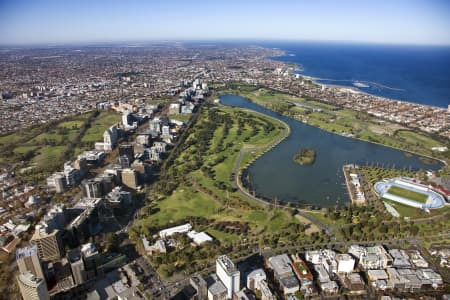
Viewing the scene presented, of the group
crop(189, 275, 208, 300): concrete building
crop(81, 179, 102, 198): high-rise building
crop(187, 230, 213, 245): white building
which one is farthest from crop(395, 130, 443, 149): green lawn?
crop(81, 179, 102, 198): high-rise building

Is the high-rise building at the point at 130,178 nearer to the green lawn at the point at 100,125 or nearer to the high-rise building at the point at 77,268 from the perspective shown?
the high-rise building at the point at 77,268

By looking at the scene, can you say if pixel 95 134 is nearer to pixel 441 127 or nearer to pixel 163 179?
pixel 163 179

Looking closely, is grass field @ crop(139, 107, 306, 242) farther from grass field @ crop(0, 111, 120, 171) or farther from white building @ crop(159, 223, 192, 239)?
grass field @ crop(0, 111, 120, 171)

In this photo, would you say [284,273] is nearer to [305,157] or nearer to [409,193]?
[409,193]

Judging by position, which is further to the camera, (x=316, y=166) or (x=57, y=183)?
(x=316, y=166)

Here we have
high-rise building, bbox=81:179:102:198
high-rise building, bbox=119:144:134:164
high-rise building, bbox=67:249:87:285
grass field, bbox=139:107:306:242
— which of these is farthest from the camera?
high-rise building, bbox=119:144:134:164

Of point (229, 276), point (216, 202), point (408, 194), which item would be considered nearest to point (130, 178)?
point (216, 202)
